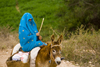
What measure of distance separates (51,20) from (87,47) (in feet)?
51.1

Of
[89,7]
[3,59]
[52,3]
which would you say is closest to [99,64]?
[3,59]

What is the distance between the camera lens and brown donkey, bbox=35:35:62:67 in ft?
10.9

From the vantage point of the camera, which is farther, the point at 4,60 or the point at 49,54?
the point at 4,60

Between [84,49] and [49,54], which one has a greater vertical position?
[49,54]

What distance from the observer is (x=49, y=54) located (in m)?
3.53

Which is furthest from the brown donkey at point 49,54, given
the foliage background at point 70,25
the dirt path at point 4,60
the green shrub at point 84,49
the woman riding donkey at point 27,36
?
the dirt path at point 4,60

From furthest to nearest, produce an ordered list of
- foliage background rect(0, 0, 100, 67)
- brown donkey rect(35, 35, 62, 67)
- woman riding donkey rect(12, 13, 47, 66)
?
foliage background rect(0, 0, 100, 67)
woman riding donkey rect(12, 13, 47, 66)
brown donkey rect(35, 35, 62, 67)

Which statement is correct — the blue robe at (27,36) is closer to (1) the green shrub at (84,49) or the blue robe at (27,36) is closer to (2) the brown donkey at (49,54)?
(2) the brown donkey at (49,54)

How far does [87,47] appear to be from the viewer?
245 inches

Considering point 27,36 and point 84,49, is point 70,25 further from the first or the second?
point 27,36

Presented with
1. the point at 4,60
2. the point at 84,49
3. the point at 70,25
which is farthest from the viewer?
the point at 70,25

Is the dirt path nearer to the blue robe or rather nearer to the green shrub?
the green shrub

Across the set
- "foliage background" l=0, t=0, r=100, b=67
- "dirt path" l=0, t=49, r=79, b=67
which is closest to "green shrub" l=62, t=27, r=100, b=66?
"foliage background" l=0, t=0, r=100, b=67

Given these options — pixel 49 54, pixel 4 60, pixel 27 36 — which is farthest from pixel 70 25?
pixel 49 54
